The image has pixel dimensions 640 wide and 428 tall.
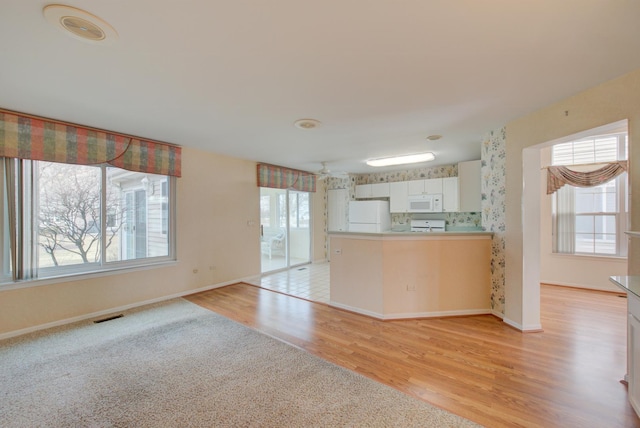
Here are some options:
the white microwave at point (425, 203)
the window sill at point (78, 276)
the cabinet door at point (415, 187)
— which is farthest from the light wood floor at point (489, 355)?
the cabinet door at point (415, 187)

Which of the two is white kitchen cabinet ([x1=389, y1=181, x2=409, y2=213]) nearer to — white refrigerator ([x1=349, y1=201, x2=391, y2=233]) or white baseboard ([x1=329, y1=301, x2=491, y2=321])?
white refrigerator ([x1=349, y1=201, x2=391, y2=233])

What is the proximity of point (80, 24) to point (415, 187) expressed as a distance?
5.44m

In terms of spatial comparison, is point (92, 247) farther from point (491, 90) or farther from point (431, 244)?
point (491, 90)

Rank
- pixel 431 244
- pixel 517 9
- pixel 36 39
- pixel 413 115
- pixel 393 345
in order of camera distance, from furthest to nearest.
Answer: pixel 431 244 < pixel 413 115 < pixel 393 345 < pixel 36 39 < pixel 517 9

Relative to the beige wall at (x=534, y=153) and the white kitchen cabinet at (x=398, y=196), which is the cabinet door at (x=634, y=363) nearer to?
the beige wall at (x=534, y=153)

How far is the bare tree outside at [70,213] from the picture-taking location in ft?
9.92

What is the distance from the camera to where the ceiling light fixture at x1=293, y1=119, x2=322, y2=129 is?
2.97 metres

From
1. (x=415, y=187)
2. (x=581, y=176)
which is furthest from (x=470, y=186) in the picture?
(x=581, y=176)

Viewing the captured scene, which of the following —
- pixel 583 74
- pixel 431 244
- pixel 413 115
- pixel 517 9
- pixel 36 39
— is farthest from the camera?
pixel 431 244

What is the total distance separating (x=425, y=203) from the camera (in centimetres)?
545

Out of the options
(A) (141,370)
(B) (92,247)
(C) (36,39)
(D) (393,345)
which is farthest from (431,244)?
(B) (92,247)

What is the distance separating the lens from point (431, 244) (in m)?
3.35

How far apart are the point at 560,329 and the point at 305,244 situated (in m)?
5.07

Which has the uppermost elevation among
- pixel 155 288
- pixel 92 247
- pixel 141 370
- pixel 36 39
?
pixel 36 39
